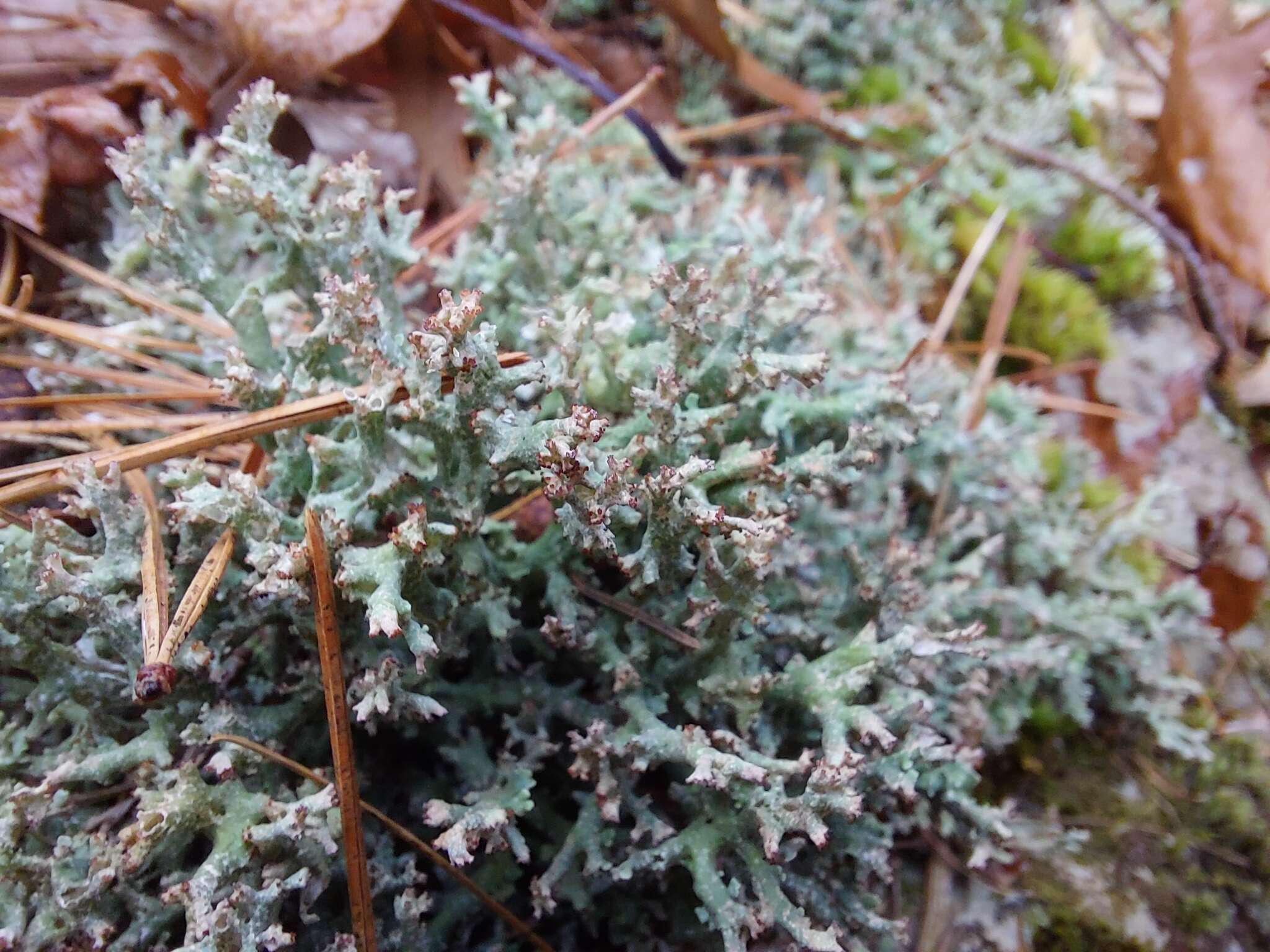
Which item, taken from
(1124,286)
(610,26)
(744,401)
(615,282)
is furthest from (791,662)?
(610,26)

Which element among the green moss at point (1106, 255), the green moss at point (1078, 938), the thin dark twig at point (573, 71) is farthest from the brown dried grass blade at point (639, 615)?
the green moss at point (1106, 255)

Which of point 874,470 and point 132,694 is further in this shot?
point 874,470

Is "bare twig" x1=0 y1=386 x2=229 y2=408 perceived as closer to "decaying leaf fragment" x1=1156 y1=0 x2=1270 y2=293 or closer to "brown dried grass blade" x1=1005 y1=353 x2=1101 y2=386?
"brown dried grass blade" x1=1005 y1=353 x2=1101 y2=386

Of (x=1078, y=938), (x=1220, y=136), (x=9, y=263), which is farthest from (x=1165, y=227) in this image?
(x=9, y=263)

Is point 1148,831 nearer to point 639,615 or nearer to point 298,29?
point 639,615

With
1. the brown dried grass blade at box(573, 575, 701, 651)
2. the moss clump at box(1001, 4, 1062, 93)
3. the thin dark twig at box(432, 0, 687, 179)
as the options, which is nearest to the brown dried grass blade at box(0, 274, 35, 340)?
the thin dark twig at box(432, 0, 687, 179)

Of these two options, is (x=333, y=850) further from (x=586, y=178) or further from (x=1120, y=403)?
(x=1120, y=403)
